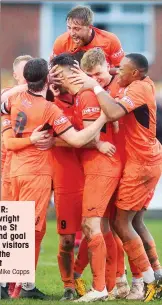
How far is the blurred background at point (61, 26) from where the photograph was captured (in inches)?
1145

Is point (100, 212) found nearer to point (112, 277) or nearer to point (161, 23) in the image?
point (112, 277)

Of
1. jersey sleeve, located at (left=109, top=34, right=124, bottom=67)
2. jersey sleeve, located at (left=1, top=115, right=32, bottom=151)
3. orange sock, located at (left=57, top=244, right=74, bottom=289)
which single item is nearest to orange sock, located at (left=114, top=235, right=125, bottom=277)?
orange sock, located at (left=57, top=244, right=74, bottom=289)

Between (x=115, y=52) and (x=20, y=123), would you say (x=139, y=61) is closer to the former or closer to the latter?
(x=115, y=52)

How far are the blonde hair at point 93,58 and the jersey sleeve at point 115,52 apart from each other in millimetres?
801

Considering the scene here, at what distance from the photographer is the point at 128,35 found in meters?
29.3

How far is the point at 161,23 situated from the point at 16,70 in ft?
60.9

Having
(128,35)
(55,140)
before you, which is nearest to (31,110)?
(55,140)

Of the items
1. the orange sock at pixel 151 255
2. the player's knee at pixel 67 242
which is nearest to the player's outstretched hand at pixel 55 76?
the player's knee at pixel 67 242

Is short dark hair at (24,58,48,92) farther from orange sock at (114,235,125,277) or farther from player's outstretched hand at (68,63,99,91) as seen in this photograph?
orange sock at (114,235,125,277)

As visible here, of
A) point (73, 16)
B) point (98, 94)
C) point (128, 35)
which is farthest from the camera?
point (128, 35)

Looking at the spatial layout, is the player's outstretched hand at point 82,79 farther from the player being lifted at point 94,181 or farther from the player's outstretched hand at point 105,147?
the player's outstretched hand at point 105,147

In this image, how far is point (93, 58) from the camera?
10516mm

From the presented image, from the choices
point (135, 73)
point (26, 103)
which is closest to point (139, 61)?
point (135, 73)
